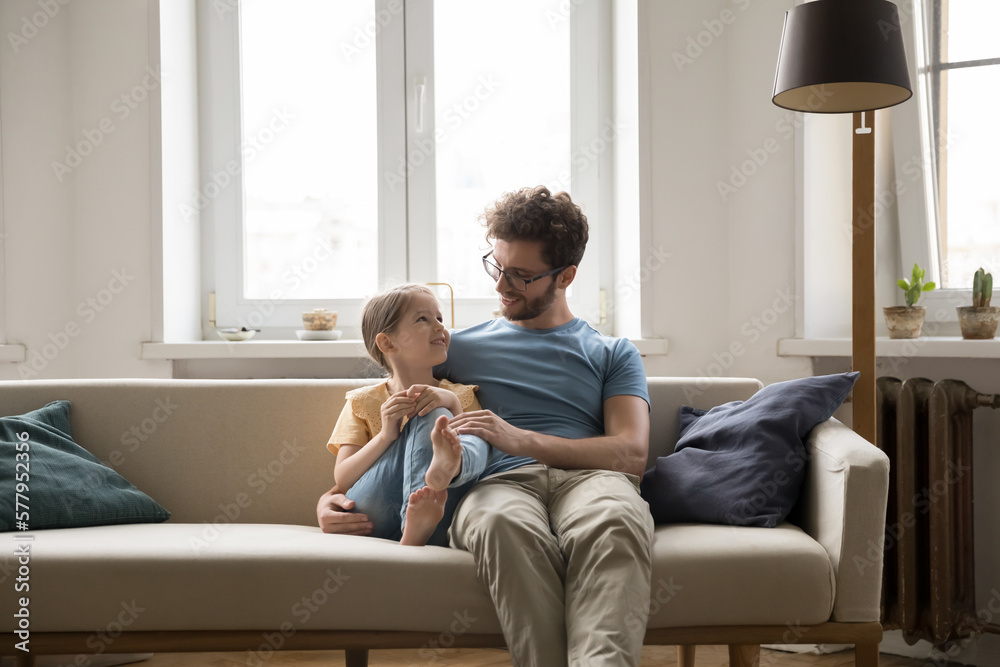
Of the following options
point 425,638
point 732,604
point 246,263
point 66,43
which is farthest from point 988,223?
point 66,43

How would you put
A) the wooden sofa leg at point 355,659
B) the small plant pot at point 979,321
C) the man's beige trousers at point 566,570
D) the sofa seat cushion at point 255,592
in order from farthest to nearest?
the small plant pot at point 979,321, the wooden sofa leg at point 355,659, the sofa seat cushion at point 255,592, the man's beige trousers at point 566,570

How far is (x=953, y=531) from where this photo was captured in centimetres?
211

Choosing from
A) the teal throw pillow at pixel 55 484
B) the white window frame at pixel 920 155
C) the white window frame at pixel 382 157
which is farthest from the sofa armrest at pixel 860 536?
the white window frame at pixel 382 157

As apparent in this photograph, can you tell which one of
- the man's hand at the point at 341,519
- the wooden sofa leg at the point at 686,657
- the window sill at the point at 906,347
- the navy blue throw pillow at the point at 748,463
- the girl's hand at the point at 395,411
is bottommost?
the wooden sofa leg at the point at 686,657

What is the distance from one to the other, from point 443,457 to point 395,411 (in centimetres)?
21

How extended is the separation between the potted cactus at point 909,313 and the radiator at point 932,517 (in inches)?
8.5

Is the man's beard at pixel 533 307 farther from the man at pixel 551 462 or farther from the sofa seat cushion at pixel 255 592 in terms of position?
the sofa seat cushion at pixel 255 592

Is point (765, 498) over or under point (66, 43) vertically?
under

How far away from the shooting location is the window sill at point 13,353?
97.7 inches

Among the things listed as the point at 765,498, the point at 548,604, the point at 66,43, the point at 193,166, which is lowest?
the point at 548,604

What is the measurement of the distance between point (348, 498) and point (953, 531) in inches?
64.0

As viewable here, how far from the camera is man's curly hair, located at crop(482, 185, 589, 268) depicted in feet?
6.07

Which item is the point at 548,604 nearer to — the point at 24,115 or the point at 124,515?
the point at 124,515

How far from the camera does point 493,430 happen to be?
160 cm
